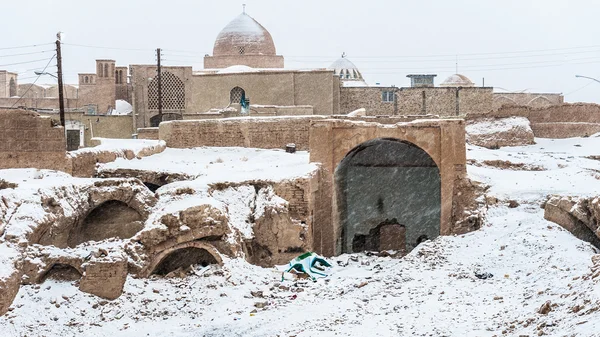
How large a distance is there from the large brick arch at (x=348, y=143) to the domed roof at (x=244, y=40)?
21352mm

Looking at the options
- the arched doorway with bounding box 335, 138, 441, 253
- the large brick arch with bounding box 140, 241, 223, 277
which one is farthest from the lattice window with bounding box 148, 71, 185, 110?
the large brick arch with bounding box 140, 241, 223, 277

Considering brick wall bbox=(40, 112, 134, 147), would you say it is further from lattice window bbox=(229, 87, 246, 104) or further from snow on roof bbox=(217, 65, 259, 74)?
lattice window bbox=(229, 87, 246, 104)

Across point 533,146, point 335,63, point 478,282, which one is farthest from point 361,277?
point 335,63

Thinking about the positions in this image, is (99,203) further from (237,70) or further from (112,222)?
(237,70)

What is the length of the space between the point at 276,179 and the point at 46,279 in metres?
6.02

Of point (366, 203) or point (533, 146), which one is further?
point (533, 146)

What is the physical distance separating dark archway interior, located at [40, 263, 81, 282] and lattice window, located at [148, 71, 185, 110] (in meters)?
24.8

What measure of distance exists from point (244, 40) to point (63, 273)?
27.9 metres

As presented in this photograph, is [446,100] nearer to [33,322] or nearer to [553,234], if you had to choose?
[553,234]

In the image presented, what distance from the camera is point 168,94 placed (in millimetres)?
38812

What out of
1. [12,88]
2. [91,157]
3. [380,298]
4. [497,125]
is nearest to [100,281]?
[380,298]

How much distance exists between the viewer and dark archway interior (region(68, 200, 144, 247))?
55.3 ft

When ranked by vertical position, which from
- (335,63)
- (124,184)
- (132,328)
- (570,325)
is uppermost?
(335,63)

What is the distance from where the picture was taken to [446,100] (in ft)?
126
